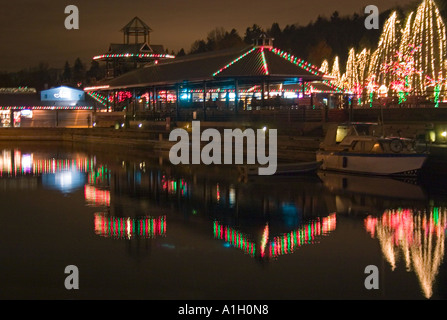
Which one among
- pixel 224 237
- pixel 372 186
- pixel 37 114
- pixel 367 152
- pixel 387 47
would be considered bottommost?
pixel 224 237

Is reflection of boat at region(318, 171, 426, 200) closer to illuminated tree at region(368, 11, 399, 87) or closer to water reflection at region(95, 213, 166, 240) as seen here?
water reflection at region(95, 213, 166, 240)

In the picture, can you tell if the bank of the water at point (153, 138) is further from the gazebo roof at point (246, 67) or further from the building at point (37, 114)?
the building at point (37, 114)

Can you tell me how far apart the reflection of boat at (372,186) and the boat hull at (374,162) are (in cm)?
32

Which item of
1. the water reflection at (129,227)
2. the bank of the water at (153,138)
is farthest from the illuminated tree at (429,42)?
the water reflection at (129,227)

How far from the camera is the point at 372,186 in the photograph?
87.9 ft

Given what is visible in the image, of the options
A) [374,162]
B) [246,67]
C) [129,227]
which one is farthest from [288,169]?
[246,67]

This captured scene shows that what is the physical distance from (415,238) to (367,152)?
12706 mm

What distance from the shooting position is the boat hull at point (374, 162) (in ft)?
92.9

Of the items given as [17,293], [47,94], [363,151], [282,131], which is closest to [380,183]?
[363,151]

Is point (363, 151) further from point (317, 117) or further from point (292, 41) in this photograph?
point (292, 41)

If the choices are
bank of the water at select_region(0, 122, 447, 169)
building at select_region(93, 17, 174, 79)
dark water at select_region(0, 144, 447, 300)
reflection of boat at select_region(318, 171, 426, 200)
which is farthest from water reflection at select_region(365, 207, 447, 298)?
building at select_region(93, 17, 174, 79)

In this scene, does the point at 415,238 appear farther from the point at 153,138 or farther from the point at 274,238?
the point at 153,138

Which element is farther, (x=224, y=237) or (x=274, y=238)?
(x=224, y=237)

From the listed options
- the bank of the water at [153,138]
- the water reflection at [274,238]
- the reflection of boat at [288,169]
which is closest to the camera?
the water reflection at [274,238]
